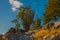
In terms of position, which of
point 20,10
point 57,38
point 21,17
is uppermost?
point 20,10

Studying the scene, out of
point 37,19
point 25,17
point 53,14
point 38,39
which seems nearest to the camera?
point 38,39

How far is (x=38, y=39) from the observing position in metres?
32.5

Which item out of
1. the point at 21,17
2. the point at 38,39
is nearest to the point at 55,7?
the point at 21,17

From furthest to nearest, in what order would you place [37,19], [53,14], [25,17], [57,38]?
1. [37,19]
2. [53,14]
3. [25,17]
4. [57,38]

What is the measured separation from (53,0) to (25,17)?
30.7ft

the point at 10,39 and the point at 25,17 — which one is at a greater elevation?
the point at 25,17

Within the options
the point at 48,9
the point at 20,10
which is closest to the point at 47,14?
the point at 48,9

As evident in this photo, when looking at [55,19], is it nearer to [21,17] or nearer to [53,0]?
[53,0]

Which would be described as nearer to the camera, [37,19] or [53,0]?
[53,0]

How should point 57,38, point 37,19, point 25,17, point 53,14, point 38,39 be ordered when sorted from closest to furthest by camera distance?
point 57,38
point 38,39
point 25,17
point 53,14
point 37,19

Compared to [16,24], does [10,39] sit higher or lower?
lower

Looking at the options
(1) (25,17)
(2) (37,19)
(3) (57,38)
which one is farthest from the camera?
(2) (37,19)

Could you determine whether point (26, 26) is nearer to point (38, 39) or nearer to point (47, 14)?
point (47, 14)

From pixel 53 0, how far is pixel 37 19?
32.7 feet
